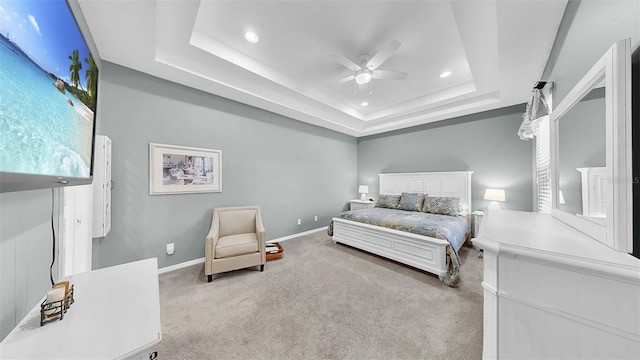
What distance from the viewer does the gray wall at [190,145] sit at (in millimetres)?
2299

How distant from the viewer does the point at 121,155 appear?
231 cm

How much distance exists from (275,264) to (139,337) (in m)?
2.31

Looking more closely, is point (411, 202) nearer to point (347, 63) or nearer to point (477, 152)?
point (477, 152)

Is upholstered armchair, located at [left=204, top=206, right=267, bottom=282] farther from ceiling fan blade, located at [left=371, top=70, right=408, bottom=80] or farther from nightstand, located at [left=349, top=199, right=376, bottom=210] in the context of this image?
nightstand, located at [left=349, top=199, right=376, bottom=210]

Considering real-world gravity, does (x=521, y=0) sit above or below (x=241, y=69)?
below

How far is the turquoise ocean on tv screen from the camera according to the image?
0.51 meters

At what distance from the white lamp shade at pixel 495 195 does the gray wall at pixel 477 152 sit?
30 centimetres

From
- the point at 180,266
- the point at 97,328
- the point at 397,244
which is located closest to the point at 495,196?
the point at 397,244

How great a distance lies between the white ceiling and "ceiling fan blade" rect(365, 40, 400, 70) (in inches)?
8.7

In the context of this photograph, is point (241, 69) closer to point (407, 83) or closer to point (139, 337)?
point (407, 83)

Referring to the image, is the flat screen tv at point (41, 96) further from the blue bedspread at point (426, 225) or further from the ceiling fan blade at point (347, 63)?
the blue bedspread at point (426, 225)

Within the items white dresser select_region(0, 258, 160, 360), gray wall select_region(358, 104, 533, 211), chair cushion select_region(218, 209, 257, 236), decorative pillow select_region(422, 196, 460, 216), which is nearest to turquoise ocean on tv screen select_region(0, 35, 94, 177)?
white dresser select_region(0, 258, 160, 360)

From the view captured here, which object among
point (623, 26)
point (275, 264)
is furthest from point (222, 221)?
point (623, 26)

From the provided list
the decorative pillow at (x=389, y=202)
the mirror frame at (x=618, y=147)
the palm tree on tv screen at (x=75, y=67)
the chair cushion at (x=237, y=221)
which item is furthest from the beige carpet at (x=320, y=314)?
the palm tree on tv screen at (x=75, y=67)
